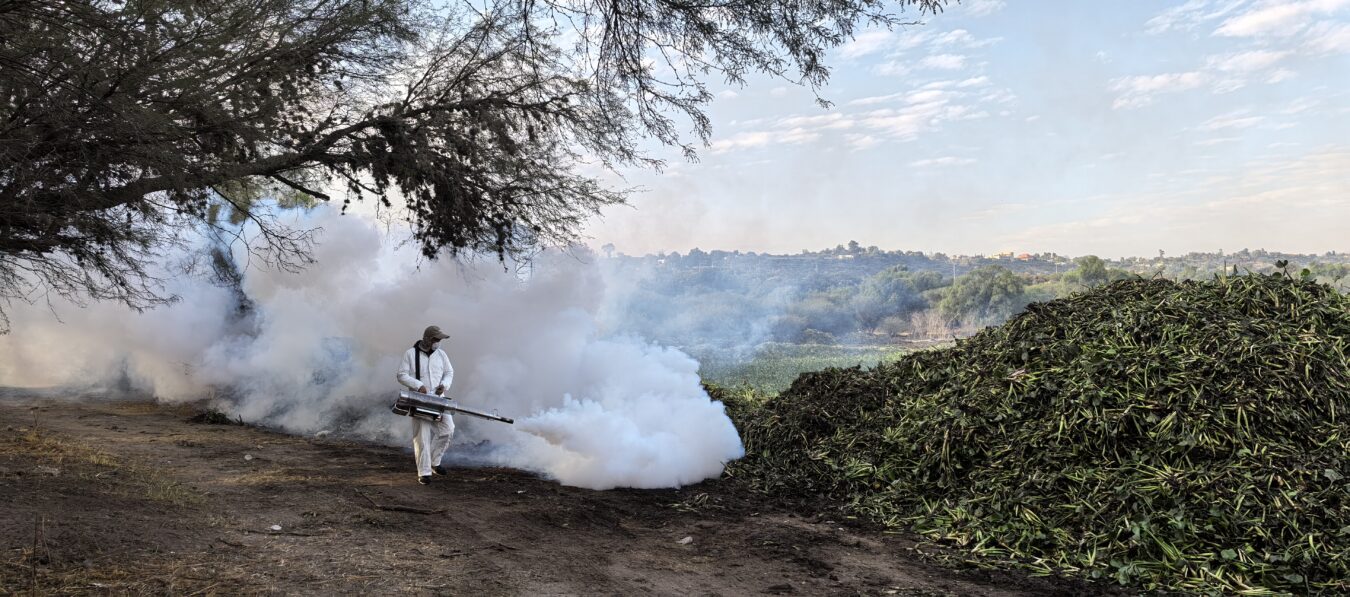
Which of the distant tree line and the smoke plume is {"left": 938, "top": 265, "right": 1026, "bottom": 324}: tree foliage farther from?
the smoke plume

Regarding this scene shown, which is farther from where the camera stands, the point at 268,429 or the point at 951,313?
the point at 951,313

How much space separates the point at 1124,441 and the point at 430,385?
6.84 metres

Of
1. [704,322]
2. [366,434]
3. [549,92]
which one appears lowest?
[366,434]

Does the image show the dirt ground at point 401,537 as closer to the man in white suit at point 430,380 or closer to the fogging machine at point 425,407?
the man in white suit at point 430,380

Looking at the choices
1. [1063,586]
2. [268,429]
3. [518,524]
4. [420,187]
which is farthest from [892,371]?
[268,429]

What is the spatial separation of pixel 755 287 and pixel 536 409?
13.0 m

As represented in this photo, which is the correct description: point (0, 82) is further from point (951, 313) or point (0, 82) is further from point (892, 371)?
point (951, 313)

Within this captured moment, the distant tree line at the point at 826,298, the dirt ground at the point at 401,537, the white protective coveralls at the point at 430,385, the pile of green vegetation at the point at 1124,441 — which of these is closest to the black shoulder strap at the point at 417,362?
the white protective coveralls at the point at 430,385

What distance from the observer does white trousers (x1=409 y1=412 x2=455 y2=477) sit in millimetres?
8633

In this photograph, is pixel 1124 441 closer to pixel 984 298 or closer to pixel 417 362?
pixel 417 362

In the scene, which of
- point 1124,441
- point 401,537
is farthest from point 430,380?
point 1124,441

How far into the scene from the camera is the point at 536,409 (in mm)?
11352

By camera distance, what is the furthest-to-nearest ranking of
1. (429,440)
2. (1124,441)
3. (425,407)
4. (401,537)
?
1. (429,440)
2. (425,407)
3. (1124,441)
4. (401,537)

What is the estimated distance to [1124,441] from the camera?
6660 mm
